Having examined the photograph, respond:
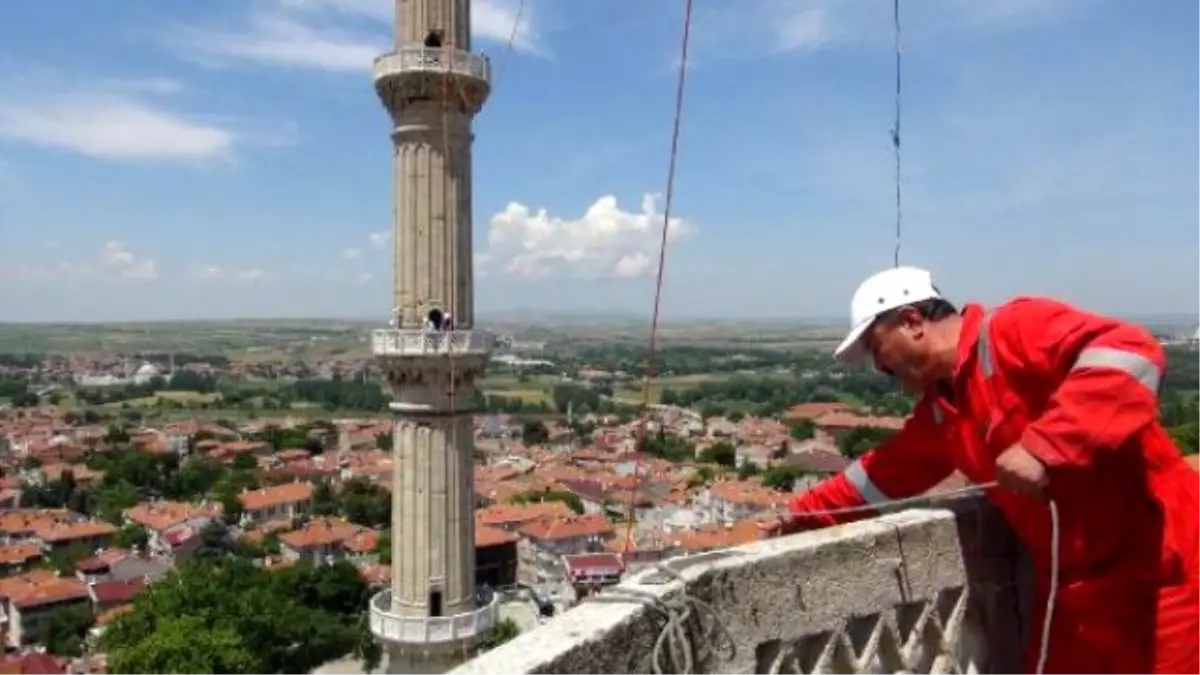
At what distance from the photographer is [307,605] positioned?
2941 cm

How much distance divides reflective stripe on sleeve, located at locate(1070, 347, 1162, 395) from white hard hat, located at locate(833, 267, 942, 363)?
46 centimetres

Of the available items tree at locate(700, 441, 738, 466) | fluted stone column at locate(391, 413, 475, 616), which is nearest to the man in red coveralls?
fluted stone column at locate(391, 413, 475, 616)

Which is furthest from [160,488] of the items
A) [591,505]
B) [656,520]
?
[656,520]

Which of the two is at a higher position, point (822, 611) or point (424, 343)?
point (424, 343)

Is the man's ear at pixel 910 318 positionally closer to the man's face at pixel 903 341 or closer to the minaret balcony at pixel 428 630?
the man's face at pixel 903 341

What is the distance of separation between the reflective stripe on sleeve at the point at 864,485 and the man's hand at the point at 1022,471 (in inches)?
30.6

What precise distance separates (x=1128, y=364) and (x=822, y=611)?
905mm

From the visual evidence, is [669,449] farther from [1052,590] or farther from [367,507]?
[1052,590]

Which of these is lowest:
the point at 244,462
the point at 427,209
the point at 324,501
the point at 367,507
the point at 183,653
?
the point at 324,501

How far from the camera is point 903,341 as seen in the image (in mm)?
2449

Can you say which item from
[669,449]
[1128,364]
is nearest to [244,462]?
[669,449]

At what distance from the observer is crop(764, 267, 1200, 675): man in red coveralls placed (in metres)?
1.99

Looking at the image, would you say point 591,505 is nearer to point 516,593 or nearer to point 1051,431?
point 516,593

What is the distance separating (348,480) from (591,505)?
1456cm
